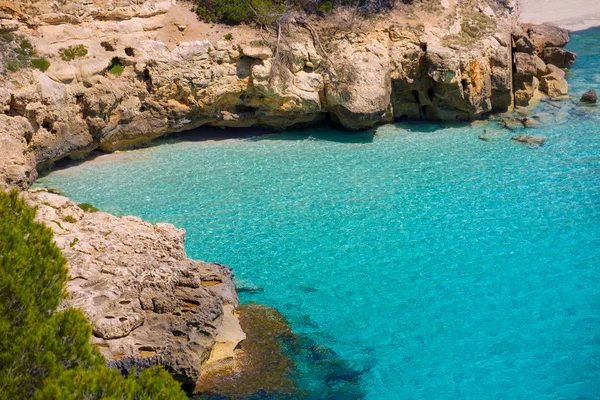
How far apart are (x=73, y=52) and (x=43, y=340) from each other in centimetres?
1852

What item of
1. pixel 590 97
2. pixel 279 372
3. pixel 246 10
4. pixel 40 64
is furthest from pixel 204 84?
pixel 590 97

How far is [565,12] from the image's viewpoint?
48.5m

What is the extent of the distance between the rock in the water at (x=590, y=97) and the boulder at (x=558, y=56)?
5035mm

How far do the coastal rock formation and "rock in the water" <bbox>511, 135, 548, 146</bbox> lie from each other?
52.8 ft

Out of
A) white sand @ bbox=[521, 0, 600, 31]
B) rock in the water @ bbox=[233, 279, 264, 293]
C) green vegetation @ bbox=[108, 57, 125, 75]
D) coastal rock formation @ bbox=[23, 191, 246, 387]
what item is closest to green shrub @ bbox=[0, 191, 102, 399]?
coastal rock formation @ bbox=[23, 191, 246, 387]

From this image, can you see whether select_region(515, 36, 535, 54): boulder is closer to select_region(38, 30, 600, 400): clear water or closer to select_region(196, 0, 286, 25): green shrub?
select_region(38, 30, 600, 400): clear water

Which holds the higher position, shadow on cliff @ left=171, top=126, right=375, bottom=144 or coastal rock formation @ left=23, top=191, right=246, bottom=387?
coastal rock formation @ left=23, top=191, right=246, bottom=387

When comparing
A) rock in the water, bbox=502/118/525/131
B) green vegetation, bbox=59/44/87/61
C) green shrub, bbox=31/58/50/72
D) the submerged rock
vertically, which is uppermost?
green vegetation, bbox=59/44/87/61

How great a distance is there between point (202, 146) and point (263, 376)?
593 inches

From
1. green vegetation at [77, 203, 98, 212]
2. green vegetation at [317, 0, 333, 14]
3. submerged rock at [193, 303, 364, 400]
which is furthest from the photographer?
green vegetation at [317, 0, 333, 14]

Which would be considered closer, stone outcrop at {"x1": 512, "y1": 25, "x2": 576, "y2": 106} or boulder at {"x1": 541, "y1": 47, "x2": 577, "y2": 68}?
stone outcrop at {"x1": 512, "y1": 25, "x2": 576, "y2": 106}

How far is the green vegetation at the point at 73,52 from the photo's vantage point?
26.7m

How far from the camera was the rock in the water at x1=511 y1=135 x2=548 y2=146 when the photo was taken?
29.6 m

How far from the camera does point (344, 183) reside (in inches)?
1042
